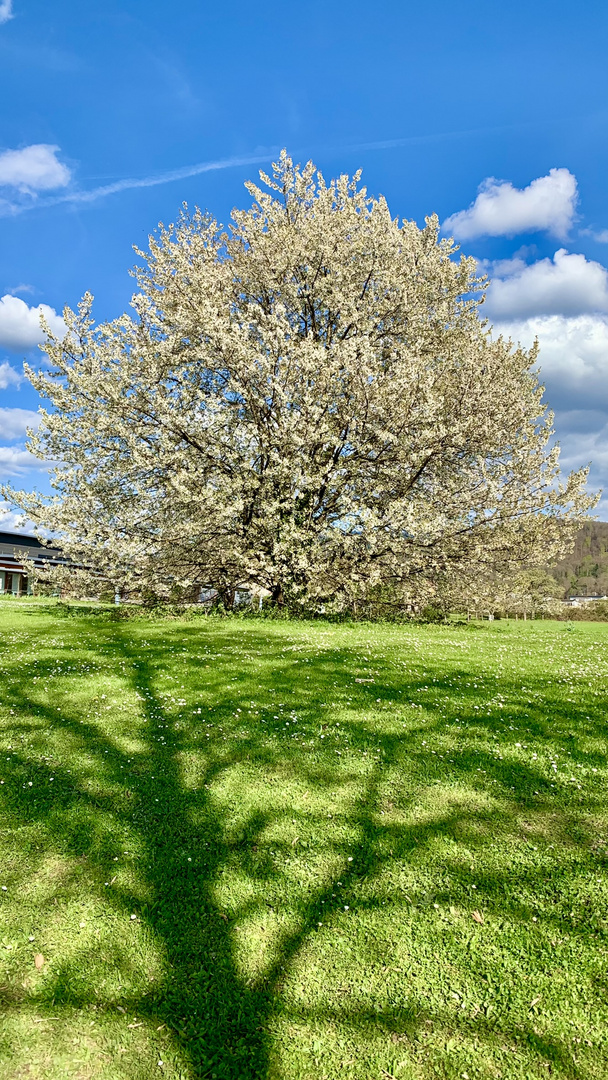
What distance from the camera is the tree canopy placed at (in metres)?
22.3

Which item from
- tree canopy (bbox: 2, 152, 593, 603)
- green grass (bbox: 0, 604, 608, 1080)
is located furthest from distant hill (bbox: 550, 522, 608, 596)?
green grass (bbox: 0, 604, 608, 1080)

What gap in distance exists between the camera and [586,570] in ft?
538

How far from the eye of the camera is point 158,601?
25141 millimetres

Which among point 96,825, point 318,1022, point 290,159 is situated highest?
point 290,159

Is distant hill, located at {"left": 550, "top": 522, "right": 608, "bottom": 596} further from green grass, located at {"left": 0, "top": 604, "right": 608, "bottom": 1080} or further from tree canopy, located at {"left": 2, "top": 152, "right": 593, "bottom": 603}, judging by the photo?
green grass, located at {"left": 0, "top": 604, "right": 608, "bottom": 1080}

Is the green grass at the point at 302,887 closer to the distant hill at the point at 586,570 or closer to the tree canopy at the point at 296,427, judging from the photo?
the tree canopy at the point at 296,427

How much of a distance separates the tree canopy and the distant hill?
377 ft

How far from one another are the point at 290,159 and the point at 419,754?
2617 centimetres

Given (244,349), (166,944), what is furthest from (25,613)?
(166,944)

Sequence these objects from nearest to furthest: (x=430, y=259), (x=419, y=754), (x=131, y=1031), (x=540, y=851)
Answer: (x=131, y=1031) < (x=540, y=851) < (x=419, y=754) < (x=430, y=259)

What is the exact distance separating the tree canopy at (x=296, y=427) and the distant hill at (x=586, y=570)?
11497 centimetres

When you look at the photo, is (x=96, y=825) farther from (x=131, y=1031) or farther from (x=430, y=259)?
(x=430, y=259)

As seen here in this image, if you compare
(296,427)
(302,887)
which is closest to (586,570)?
(296,427)

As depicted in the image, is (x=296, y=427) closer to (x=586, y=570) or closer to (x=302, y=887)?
(x=302, y=887)
